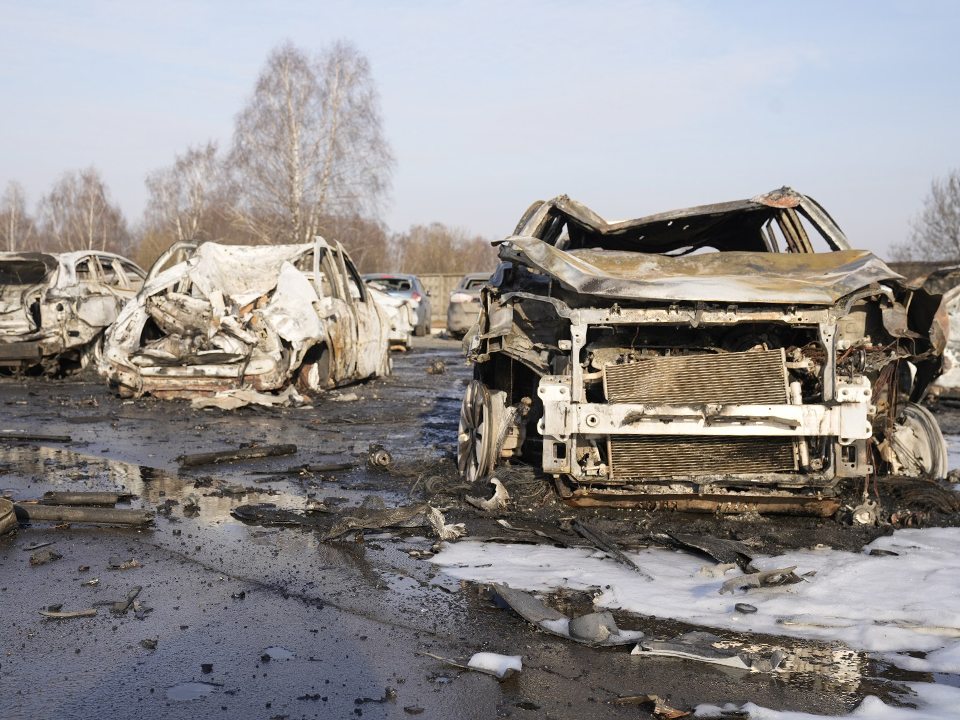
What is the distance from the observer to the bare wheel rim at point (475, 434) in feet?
19.5

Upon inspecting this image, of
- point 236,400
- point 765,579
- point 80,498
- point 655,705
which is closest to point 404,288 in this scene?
point 236,400

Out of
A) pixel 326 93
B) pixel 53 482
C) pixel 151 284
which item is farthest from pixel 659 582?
pixel 326 93

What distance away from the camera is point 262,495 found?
6012 millimetres

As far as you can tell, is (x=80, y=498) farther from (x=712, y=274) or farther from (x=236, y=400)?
(x=236, y=400)

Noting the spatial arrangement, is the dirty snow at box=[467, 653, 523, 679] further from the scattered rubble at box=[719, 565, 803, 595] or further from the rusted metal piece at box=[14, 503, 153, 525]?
the rusted metal piece at box=[14, 503, 153, 525]

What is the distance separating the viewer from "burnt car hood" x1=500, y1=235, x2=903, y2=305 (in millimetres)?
5090

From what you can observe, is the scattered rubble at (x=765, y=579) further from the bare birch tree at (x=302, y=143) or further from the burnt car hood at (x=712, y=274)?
the bare birch tree at (x=302, y=143)

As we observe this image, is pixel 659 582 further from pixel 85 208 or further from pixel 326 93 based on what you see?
pixel 85 208

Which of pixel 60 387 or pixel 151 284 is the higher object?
pixel 151 284

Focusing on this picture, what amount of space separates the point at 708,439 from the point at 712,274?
101cm

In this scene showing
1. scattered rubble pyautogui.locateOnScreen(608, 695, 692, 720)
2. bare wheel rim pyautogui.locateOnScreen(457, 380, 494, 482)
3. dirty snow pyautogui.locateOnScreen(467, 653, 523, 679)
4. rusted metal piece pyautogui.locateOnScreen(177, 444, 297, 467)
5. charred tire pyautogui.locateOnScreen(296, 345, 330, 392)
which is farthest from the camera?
charred tire pyautogui.locateOnScreen(296, 345, 330, 392)

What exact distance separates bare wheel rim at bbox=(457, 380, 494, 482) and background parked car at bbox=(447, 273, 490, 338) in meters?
15.4

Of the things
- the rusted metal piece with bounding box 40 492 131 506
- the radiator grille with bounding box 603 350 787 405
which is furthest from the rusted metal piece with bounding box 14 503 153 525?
the radiator grille with bounding box 603 350 787 405

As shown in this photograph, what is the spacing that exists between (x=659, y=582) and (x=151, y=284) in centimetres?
841
